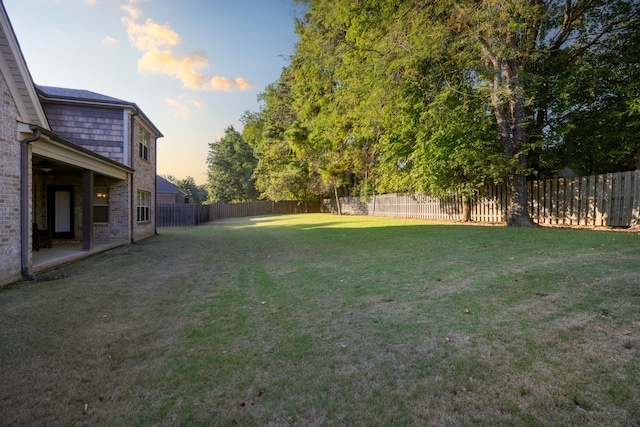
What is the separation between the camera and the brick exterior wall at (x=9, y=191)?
5.55 metres

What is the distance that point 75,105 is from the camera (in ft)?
34.3

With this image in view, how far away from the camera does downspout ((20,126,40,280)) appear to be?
592cm

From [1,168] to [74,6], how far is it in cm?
679

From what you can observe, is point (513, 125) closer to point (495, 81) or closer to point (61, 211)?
point (495, 81)

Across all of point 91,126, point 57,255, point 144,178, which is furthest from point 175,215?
point 57,255

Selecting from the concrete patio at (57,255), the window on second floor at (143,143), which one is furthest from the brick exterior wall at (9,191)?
the window on second floor at (143,143)

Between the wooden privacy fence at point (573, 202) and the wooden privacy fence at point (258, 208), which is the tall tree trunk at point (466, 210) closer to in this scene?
the wooden privacy fence at point (573, 202)

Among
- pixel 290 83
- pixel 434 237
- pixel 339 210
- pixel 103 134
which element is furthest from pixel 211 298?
pixel 290 83

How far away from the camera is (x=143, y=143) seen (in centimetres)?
1310

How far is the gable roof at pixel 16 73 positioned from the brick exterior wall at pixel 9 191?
0.22m

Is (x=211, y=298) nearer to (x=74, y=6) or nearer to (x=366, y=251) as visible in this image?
(x=366, y=251)

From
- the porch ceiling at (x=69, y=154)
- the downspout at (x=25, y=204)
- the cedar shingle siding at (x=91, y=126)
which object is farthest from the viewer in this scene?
the cedar shingle siding at (x=91, y=126)

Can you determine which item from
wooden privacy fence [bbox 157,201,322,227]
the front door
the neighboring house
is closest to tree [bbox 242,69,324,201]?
wooden privacy fence [bbox 157,201,322,227]

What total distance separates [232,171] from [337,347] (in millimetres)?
50216
